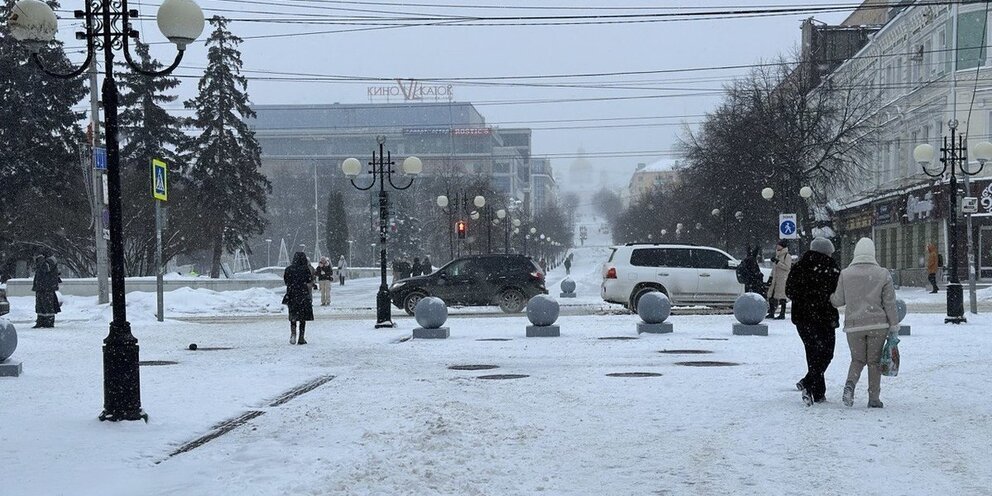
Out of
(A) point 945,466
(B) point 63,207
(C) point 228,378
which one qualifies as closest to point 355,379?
(C) point 228,378

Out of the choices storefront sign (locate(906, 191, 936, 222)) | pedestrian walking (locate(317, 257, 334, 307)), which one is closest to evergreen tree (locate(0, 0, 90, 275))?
pedestrian walking (locate(317, 257, 334, 307))

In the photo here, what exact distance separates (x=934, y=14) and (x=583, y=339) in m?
32.2

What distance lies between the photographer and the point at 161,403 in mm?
10617

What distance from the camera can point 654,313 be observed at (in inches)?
777

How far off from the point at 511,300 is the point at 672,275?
15.3ft

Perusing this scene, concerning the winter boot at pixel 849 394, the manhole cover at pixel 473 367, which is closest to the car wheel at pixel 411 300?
the manhole cover at pixel 473 367

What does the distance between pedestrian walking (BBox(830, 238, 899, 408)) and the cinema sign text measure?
462ft

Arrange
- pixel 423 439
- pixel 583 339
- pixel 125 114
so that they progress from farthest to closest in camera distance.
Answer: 1. pixel 125 114
2. pixel 583 339
3. pixel 423 439

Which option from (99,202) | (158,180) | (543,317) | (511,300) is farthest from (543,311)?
(99,202)

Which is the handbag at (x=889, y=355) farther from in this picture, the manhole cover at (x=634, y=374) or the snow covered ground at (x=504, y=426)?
the manhole cover at (x=634, y=374)

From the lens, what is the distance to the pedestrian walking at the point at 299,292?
18.5m

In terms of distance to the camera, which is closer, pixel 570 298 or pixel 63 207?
pixel 570 298

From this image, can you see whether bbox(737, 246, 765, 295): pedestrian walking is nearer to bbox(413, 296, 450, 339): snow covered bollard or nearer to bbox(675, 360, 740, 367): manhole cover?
bbox(413, 296, 450, 339): snow covered bollard

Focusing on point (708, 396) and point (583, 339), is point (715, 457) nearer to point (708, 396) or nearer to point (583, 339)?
point (708, 396)
